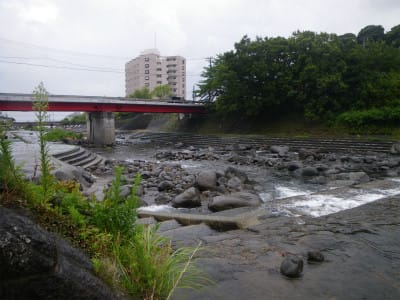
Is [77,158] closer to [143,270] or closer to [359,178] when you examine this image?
[359,178]

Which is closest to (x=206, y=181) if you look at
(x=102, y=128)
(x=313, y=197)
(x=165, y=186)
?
(x=165, y=186)

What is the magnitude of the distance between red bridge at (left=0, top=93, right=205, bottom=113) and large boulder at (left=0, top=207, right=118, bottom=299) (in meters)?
30.1

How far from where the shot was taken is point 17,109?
3250 centimetres

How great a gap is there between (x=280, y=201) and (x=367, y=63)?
31.7 meters

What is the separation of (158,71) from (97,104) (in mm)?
76417

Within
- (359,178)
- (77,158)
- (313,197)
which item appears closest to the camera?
(313,197)

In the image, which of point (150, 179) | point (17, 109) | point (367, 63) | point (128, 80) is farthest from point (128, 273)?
point (128, 80)

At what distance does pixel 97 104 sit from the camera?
39906mm

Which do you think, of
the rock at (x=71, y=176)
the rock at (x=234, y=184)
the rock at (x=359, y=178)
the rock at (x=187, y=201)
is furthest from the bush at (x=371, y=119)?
the rock at (x=71, y=176)

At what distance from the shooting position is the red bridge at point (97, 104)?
3159 centimetres

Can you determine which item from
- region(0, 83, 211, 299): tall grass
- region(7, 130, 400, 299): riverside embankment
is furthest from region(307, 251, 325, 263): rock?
region(0, 83, 211, 299): tall grass

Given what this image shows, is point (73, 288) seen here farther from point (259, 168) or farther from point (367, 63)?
point (367, 63)

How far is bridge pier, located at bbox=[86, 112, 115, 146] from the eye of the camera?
40875mm

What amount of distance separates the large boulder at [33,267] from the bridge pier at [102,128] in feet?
133
